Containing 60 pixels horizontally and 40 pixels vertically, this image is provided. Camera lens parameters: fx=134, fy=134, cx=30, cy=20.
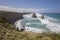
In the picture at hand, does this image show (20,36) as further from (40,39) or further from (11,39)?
(40,39)

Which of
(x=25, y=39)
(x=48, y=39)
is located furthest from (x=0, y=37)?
(x=48, y=39)

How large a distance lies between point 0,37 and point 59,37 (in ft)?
11.4

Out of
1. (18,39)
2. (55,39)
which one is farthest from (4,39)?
(55,39)

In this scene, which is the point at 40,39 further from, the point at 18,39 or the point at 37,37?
the point at 18,39

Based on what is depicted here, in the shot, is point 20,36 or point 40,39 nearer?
point 40,39

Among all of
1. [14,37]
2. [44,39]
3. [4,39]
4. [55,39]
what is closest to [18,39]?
[14,37]

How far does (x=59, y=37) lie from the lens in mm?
8016

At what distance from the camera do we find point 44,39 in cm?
736

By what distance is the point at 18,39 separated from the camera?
7.58 meters

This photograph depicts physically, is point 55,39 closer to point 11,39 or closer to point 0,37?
point 11,39

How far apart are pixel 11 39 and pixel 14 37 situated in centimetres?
26

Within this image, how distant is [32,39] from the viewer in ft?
24.5

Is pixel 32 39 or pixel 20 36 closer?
pixel 32 39

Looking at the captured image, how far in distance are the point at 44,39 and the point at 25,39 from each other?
105 centimetres
